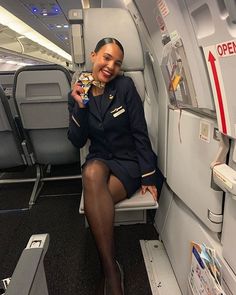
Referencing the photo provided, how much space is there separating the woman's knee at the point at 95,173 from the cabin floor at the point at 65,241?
0.62m

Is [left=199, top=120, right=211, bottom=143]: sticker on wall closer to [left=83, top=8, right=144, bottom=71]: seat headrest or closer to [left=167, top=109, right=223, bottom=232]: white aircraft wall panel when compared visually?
[left=167, top=109, right=223, bottom=232]: white aircraft wall panel

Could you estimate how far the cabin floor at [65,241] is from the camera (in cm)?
157

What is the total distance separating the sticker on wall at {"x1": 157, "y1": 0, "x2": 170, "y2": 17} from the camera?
1.04 meters

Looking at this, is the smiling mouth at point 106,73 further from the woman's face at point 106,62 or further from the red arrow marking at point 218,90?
the red arrow marking at point 218,90

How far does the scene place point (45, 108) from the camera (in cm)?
218

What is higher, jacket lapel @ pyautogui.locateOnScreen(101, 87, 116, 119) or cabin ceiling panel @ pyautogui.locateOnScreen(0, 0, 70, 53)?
cabin ceiling panel @ pyautogui.locateOnScreen(0, 0, 70, 53)

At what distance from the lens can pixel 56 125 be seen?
88.9 inches

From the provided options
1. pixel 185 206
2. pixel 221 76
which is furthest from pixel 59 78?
pixel 221 76

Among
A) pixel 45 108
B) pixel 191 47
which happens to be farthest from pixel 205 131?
pixel 45 108

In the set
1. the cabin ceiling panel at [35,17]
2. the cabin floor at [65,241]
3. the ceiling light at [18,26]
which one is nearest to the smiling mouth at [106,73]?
the cabin floor at [65,241]

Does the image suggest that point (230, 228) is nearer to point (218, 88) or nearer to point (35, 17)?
point (218, 88)

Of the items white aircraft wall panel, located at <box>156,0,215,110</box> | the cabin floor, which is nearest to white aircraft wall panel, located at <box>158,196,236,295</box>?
the cabin floor

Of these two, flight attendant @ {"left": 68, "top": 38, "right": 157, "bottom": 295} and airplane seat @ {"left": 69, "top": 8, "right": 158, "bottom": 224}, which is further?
airplane seat @ {"left": 69, "top": 8, "right": 158, "bottom": 224}

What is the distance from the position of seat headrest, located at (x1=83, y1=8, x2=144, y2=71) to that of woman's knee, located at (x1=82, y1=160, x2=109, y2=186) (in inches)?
26.9
